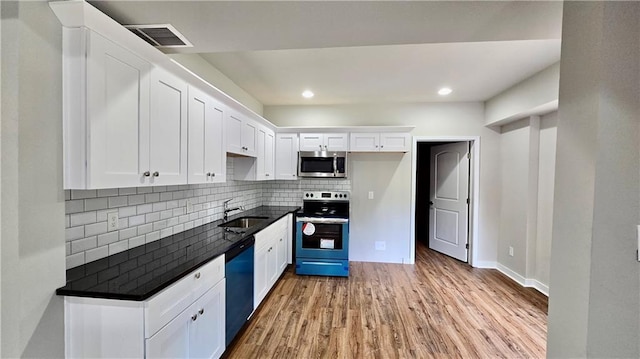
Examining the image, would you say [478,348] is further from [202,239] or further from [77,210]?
[77,210]

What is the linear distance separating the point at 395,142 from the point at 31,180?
368 centimetres

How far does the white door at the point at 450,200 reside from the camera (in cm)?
420

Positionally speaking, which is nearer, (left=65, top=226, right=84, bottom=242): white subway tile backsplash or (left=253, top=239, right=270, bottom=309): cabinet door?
(left=65, top=226, right=84, bottom=242): white subway tile backsplash

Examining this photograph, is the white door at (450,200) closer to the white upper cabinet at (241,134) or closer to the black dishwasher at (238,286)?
the white upper cabinet at (241,134)

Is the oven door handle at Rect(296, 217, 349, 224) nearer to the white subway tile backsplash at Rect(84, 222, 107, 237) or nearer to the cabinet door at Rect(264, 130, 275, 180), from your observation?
the cabinet door at Rect(264, 130, 275, 180)

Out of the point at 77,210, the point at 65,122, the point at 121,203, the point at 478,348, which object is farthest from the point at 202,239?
the point at 478,348

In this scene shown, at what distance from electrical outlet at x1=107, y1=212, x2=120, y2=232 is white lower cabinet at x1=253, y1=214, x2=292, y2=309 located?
1.10m

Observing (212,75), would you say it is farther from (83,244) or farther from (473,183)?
(473,183)

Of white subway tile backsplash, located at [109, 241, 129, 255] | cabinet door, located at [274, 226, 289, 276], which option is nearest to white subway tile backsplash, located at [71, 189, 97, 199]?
white subway tile backsplash, located at [109, 241, 129, 255]

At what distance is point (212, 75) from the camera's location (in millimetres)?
2789

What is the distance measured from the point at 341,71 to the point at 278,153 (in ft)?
5.40

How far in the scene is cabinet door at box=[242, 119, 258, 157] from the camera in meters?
2.90

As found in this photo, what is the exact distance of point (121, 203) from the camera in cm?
170

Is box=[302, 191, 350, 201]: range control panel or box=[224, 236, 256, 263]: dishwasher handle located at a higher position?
box=[302, 191, 350, 201]: range control panel
